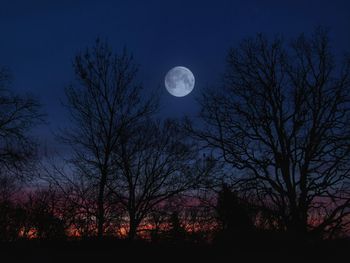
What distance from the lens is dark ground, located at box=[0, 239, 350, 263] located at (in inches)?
323

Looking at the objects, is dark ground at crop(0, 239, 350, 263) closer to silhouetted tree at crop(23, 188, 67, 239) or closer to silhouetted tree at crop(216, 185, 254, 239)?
silhouetted tree at crop(216, 185, 254, 239)

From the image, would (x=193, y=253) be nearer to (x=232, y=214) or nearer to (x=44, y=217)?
(x=232, y=214)

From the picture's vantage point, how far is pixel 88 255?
27.8 feet

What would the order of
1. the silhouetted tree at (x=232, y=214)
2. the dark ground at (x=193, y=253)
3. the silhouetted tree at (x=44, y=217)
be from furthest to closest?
the silhouetted tree at (x=44, y=217) < the silhouetted tree at (x=232, y=214) < the dark ground at (x=193, y=253)

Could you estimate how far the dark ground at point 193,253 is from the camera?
323 inches

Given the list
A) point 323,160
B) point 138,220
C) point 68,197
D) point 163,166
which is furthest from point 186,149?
point 323,160

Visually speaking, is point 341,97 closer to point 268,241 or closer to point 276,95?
point 276,95

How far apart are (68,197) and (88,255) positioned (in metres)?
8.45

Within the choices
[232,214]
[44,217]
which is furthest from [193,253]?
[44,217]

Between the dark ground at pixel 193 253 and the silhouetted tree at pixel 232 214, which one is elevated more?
the silhouetted tree at pixel 232 214

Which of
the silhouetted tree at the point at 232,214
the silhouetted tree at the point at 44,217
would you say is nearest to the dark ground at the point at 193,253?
the silhouetted tree at the point at 232,214

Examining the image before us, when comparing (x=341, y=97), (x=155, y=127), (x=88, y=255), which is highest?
(x=155, y=127)

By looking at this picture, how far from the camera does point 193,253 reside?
358 inches

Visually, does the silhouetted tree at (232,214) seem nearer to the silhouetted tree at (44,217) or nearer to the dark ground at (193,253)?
the dark ground at (193,253)
